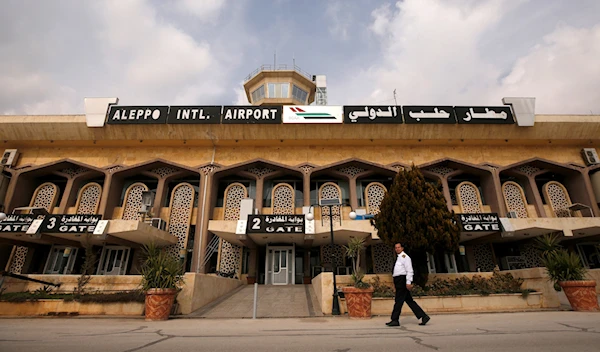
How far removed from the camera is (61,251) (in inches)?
874

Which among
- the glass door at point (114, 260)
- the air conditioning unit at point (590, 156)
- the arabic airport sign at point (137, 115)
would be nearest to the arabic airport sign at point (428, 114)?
the air conditioning unit at point (590, 156)

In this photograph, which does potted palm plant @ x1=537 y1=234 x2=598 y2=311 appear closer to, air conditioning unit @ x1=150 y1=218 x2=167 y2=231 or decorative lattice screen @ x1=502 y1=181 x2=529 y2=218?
decorative lattice screen @ x1=502 y1=181 x2=529 y2=218

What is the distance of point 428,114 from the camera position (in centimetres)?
2264

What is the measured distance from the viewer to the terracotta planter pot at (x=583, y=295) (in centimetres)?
894

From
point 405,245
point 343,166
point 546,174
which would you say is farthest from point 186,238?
point 546,174

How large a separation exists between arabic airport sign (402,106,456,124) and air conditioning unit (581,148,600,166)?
11154mm

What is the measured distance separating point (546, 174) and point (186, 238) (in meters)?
28.9

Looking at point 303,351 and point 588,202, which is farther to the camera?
point 588,202

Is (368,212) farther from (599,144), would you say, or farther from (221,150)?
(599,144)

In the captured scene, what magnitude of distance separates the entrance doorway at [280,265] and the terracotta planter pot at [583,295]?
1524 centimetres

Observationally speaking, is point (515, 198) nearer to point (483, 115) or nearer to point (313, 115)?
point (483, 115)

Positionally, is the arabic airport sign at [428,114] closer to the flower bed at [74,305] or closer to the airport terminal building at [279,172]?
the airport terminal building at [279,172]

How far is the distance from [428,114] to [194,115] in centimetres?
1757

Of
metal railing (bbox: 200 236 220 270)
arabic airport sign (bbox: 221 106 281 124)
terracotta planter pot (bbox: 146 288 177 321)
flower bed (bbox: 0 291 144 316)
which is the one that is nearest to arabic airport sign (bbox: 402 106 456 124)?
arabic airport sign (bbox: 221 106 281 124)
